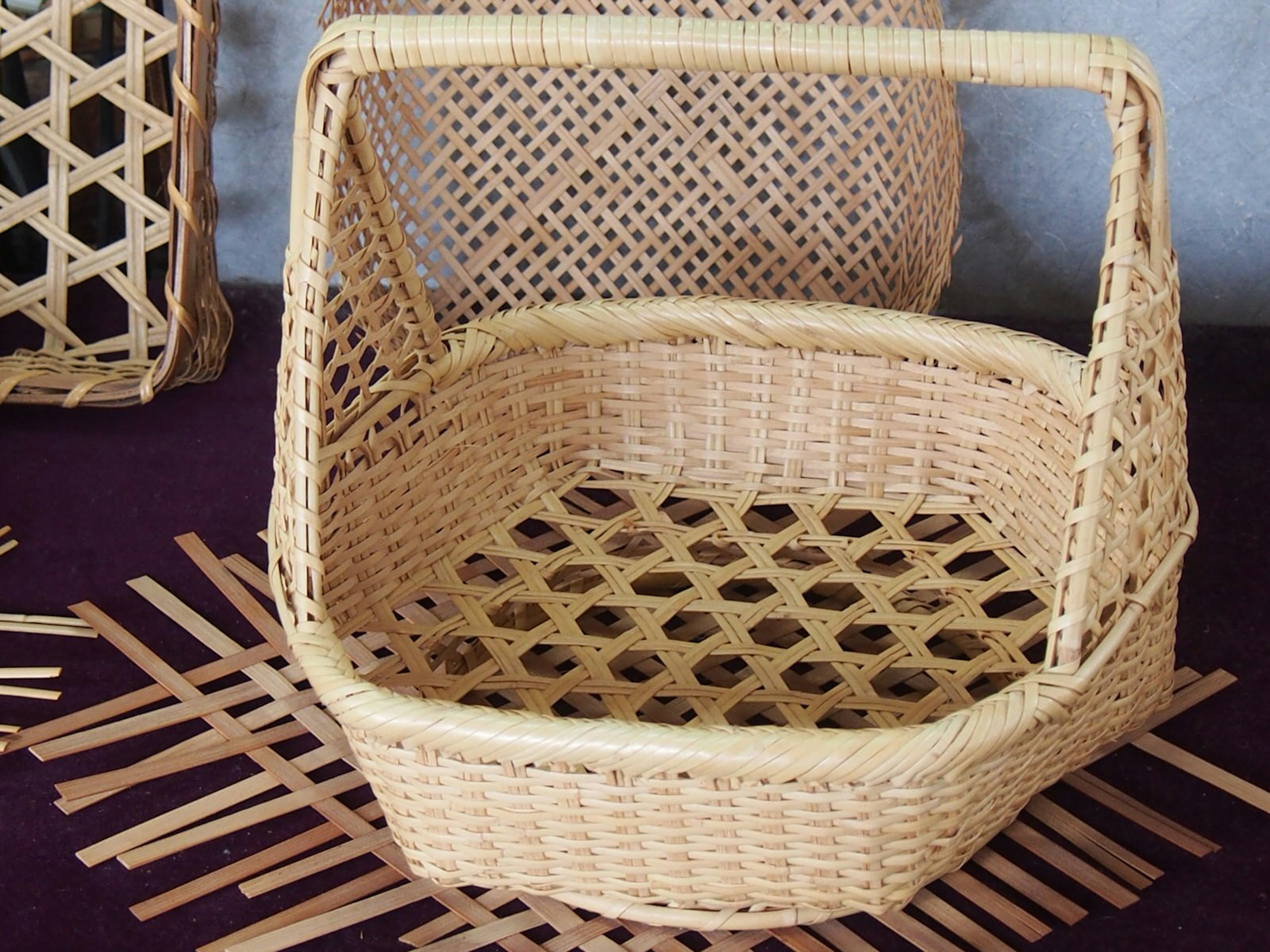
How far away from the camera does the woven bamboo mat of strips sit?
0.86m

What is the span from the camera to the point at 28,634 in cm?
112

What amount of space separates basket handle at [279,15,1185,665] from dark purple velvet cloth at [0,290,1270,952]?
200 mm

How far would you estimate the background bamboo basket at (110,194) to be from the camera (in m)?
1.32

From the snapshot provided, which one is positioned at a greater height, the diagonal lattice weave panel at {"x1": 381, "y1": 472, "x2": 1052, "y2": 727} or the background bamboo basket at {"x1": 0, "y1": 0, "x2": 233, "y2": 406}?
the background bamboo basket at {"x1": 0, "y1": 0, "x2": 233, "y2": 406}

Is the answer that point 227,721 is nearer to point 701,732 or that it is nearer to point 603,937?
point 603,937

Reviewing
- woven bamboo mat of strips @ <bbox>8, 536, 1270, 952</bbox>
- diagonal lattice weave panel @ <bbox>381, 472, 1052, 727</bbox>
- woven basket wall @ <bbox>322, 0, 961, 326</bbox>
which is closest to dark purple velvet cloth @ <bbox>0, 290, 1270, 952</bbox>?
woven bamboo mat of strips @ <bbox>8, 536, 1270, 952</bbox>

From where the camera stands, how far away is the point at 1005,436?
44.1 inches

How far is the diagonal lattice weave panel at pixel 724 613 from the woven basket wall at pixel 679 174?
Result: 28 cm

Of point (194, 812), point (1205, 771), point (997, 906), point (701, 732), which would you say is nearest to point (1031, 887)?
point (997, 906)

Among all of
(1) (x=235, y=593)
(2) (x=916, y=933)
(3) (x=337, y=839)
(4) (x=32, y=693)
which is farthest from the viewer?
(1) (x=235, y=593)

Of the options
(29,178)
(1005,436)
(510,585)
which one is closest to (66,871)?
(510,585)

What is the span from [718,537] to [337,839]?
39 cm

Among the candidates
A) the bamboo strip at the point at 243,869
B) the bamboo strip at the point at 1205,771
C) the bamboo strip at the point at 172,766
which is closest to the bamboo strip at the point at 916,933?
the bamboo strip at the point at 1205,771

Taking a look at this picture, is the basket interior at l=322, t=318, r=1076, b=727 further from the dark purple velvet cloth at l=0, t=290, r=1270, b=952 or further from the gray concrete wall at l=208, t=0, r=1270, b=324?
the gray concrete wall at l=208, t=0, r=1270, b=324
